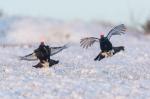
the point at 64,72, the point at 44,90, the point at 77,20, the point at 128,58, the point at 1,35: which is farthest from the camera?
the point at 77,20

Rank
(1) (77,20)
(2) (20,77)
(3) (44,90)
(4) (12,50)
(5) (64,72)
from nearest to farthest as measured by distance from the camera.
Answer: (3) (44,90), (2) (20,77), (5) (64,72), (4) (12,50), (1) (77,20)

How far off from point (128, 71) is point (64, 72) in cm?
150

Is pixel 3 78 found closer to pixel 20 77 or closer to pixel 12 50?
pixel 20 77

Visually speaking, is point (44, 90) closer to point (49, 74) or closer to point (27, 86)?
point (27, 86)

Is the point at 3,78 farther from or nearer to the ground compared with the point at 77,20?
nearer to the ground

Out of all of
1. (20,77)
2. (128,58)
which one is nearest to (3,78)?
(20,77)

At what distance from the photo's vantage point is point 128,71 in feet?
47.3

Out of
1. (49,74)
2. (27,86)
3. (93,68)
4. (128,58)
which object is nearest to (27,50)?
(128,58)

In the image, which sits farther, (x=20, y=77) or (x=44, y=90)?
(x=20, y=77)

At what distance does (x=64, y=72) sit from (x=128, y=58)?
4.23 meters

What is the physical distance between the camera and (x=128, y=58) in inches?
693

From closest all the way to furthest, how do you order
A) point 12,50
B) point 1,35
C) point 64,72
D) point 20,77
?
1. point 20,77
2. point 64,72
3. point 12,50
4. point 1,35

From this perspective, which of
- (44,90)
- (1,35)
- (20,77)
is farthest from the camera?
(1,35)

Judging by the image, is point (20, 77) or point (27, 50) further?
point (27, 50)
